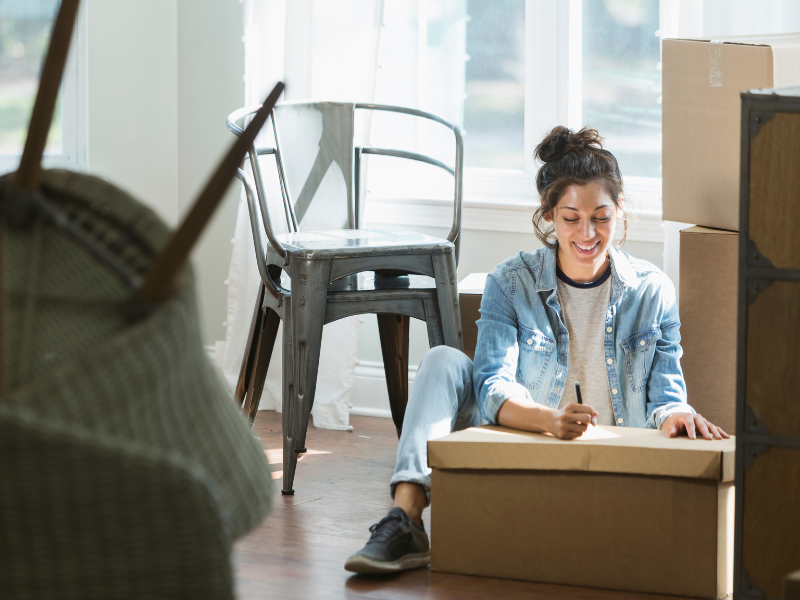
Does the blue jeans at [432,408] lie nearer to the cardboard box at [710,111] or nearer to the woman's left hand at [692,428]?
the woman's left hand at [692,428]

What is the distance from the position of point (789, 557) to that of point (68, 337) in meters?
1.03

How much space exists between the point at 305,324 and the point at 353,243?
0.22 meters

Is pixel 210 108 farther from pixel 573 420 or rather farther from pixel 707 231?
pixel 573 420

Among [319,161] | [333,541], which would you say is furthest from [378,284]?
[333,541]

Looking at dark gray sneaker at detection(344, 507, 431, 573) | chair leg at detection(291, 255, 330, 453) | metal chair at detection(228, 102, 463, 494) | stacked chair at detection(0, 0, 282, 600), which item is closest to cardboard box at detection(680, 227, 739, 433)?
metal chair at detection(228, 102, 463, 494)

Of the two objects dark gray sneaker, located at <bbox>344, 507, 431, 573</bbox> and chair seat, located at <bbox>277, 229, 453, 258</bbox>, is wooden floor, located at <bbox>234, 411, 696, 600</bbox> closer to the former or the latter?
dark gray sneaker, located at <bbox>344, 507, 431, 573</bbox>

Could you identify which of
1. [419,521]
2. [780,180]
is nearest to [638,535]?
[419,521]

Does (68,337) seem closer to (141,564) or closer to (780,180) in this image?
(141,564)

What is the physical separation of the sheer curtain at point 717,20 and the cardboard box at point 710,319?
0.38 m

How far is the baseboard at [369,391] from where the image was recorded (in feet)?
9.42

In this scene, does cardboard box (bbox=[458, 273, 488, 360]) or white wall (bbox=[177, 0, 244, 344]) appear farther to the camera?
white wall (bbox=[177, 0, 244, 344])

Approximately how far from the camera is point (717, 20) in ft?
7.13

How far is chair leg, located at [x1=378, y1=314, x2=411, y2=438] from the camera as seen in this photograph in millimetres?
2324

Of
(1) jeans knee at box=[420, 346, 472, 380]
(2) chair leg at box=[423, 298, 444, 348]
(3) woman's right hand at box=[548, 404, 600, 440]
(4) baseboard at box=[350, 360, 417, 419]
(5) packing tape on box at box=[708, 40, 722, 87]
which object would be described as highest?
(5) packing tape on box at box=[708, 40, 722, 87]
